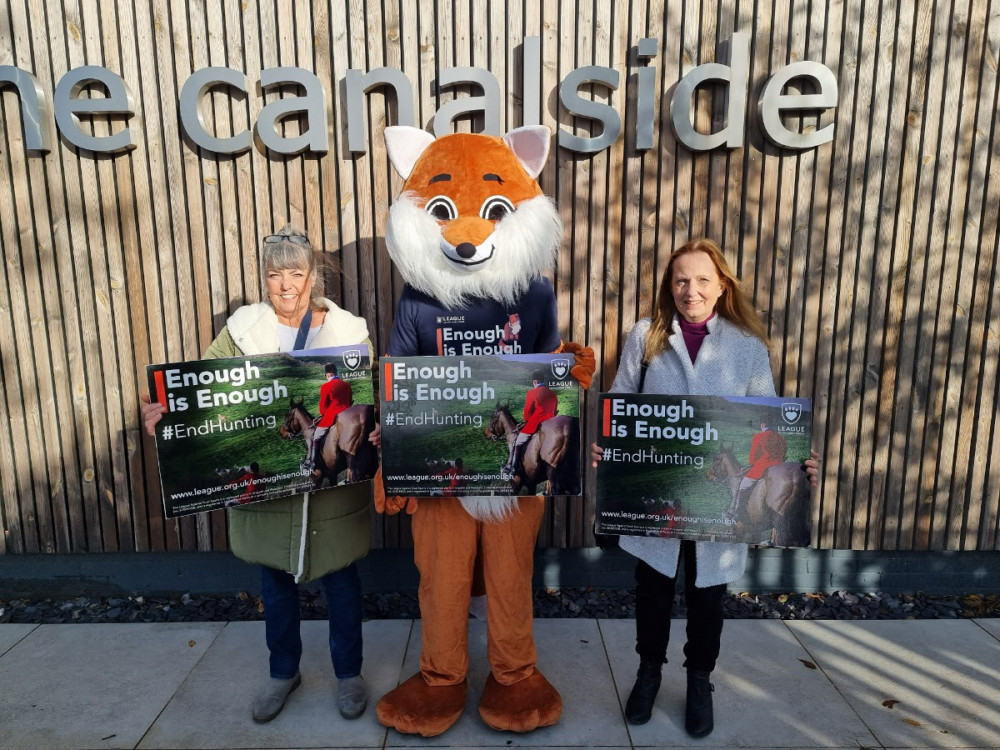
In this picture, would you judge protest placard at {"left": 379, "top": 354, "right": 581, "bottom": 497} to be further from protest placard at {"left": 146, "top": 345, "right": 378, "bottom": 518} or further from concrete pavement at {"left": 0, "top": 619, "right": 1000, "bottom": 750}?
concrete pavement at {"left": 0, "top": 619, "right": 1000, "bottom": 750}

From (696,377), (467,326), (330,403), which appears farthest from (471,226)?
(696,377)

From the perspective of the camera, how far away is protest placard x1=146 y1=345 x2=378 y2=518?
7.86ft

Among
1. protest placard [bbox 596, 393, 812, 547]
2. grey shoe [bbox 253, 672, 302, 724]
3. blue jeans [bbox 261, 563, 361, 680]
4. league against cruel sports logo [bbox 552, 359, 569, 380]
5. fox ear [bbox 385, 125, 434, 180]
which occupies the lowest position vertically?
grey shoe [bbox 253, 672, 302, 724]

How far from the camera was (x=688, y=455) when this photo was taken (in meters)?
2.39

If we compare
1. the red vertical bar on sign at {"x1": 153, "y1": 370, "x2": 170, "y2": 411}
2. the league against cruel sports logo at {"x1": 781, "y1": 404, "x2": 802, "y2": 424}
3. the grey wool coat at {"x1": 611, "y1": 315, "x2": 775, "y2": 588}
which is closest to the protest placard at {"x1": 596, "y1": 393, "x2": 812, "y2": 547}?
the league against cruel sports logo at {"x1": 781, "y1": 404, "x2": 802, "y2": 424}

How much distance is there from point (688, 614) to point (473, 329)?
1.49 metres

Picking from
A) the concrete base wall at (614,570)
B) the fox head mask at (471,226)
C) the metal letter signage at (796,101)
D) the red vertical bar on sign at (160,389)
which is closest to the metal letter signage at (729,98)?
the metal letter signage at (796,101)

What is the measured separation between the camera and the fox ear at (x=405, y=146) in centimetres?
269

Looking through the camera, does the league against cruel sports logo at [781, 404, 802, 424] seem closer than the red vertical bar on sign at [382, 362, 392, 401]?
Yes

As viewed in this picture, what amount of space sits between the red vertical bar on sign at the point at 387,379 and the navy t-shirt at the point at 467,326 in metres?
0.22

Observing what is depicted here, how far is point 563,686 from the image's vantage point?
300 centimetres

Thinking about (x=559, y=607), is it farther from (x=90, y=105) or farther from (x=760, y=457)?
(x=90, y=105)

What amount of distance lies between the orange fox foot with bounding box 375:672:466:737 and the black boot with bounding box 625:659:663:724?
0.74m

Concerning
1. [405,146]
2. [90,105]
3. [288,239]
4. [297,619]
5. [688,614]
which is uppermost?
[90,105]
